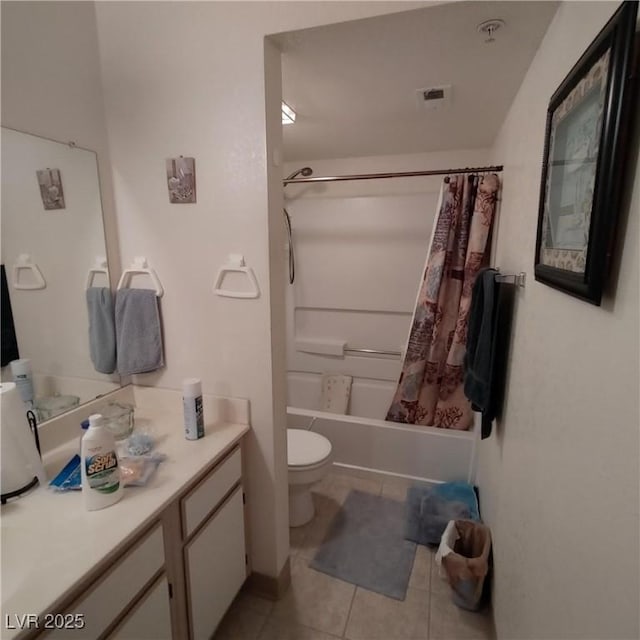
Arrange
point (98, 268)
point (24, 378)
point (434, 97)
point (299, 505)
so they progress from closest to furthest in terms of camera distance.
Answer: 1. point (24, 378)
2. point (98, 268)
3. point (434, 97)
4. point (299, 505)

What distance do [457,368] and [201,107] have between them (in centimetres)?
203

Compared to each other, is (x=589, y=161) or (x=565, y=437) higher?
(x=589, y=161)

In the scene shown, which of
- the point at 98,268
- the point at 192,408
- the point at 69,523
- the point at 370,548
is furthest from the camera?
the point at 370,548

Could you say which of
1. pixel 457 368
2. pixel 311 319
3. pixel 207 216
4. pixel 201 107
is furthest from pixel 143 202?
pixel 457 368

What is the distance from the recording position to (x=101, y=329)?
1.53 meters

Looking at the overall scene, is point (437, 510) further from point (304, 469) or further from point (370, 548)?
point (304, 469)

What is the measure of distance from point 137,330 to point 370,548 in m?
1.66

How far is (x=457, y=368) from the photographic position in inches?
91.4

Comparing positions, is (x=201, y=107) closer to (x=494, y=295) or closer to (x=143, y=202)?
(x=143, y=202)

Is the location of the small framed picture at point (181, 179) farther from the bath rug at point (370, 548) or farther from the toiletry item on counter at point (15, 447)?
the bath rug at point (370, 548)

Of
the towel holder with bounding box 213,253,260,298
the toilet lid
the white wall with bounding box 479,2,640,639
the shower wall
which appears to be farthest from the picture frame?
the shower wall

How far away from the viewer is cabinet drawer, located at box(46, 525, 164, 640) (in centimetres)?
82

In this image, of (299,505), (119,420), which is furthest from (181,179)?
(299,505)

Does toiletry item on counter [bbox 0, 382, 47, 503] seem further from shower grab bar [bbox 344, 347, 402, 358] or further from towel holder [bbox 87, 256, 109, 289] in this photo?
shower grab bar [bbox 344, 347, 402, 358]
